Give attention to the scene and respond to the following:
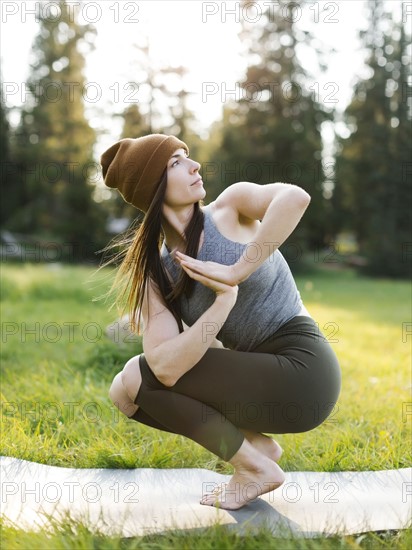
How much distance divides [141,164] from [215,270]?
1.46ft

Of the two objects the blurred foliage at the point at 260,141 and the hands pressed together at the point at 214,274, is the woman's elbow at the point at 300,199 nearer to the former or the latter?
the hands pressed together at the point at 214,274

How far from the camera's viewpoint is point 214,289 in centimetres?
197

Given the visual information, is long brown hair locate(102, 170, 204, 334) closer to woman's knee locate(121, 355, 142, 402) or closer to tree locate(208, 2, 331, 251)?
woman's knee locate(121, 355, 142, 402)

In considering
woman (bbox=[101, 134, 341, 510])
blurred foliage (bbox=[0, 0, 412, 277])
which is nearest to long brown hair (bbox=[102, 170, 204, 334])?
woman (bbox=[101, 134, 341, 510])

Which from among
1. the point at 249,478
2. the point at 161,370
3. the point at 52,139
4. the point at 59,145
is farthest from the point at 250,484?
the point at 52,139

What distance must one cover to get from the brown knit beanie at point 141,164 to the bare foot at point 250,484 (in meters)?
0.96

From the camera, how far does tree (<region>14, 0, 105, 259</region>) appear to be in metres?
18.0

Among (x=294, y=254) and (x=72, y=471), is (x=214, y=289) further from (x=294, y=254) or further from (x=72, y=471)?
(x=294, y=254)

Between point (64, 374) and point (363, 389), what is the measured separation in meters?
1.93

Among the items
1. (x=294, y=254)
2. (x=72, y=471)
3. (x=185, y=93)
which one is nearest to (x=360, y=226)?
(x=294, y=254)

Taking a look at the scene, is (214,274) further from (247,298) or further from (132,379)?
(132,379)

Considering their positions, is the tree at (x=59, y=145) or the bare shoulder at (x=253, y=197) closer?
the bare shoulder at (x=253, y=197)

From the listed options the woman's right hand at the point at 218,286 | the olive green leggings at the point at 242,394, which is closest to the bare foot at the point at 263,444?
the olive green leggings at the point at 242,394

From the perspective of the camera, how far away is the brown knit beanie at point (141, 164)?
206 centimetres
